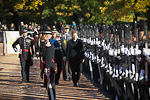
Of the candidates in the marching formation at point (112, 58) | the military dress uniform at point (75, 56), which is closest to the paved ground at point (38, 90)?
the marching formation at point (112, 58)

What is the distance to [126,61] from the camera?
28.6 feet

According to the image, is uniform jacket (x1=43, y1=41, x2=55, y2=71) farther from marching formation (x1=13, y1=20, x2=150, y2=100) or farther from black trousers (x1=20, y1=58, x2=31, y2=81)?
black trousers (x1=20, y1=58, x2=31, y2=81)

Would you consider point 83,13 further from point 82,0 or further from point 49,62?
point 49,62

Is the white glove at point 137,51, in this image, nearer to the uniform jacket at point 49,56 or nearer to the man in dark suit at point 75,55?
the uniform jacket at point 49,56

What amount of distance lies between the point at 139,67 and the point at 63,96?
10.4ft

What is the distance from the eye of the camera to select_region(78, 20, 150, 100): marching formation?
7.76 meters

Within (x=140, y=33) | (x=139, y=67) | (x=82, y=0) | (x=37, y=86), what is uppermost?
(x=82, y=0)

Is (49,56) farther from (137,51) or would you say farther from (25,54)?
(25,54)

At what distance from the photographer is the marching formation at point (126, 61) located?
7.76 m

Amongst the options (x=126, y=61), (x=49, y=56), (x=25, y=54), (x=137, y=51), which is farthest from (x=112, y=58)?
(x=25, y=54)

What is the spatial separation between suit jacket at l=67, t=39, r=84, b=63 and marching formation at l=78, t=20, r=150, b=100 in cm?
85

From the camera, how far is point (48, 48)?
9.61m

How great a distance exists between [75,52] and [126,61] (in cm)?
424

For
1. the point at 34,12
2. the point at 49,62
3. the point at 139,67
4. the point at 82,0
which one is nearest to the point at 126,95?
the point at 139,67
